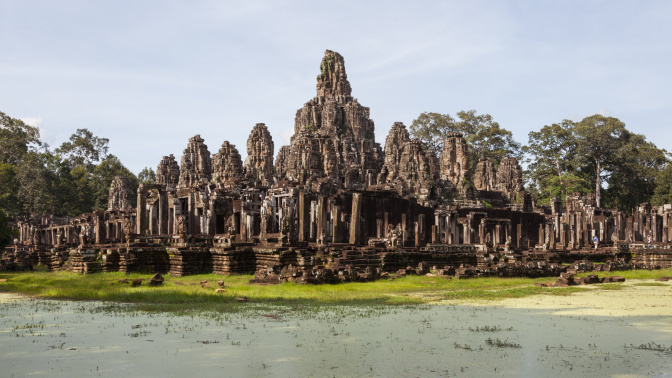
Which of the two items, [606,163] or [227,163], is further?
[606,163]

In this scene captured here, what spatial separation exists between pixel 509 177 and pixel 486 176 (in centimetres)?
328

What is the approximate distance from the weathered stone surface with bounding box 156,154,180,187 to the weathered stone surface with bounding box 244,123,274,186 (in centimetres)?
836

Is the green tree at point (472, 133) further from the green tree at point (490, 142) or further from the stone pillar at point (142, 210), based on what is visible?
the stone pillar at point (142, 210)

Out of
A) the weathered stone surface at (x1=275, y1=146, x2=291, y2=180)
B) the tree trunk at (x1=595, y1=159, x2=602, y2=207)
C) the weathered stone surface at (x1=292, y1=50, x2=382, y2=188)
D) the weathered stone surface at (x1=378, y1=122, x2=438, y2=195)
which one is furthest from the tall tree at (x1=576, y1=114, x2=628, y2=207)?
the weathered stone surface at (x1=275, y1=146, x2=291, y2=180)

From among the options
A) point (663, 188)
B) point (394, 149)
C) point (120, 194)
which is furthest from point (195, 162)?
point (663, 188)

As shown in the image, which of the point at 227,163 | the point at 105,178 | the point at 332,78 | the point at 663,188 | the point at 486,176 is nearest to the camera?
the point at 227,163

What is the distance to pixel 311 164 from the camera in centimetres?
5625

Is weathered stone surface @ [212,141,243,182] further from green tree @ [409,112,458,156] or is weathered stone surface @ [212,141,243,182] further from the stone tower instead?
green tree @ [409,112,458,156]

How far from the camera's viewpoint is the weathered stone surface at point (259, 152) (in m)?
73.6

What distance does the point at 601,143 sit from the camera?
257ft

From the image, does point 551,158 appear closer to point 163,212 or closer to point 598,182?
point 598,182

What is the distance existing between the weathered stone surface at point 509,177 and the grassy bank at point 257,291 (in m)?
48.2

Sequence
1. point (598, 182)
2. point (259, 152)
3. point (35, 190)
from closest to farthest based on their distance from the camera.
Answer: point (35, 190) < point (259, 152) < point (598, 182)

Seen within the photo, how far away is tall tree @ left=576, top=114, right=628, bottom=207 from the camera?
78062 millimetres
